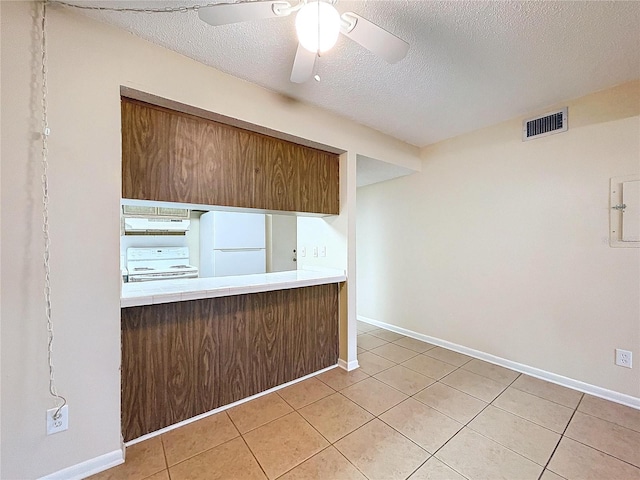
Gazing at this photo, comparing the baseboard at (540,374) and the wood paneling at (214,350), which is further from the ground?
the wood paneling at (214,350)

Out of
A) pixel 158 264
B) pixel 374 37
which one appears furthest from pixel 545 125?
pixel 158 264

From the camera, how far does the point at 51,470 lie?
131cm

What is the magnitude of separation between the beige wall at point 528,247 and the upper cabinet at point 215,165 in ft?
4.58

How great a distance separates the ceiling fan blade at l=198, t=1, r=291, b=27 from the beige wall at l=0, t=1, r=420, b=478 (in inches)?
25.9

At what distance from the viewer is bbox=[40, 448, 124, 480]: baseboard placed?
133 cm

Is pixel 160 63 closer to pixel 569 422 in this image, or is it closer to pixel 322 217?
pixel 322 217

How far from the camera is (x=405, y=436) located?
1.64 meters

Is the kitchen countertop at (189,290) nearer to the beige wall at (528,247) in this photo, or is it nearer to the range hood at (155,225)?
the beige wall at (528,247)

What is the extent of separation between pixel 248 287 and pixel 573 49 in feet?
8.20

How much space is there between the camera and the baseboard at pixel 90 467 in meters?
1.33

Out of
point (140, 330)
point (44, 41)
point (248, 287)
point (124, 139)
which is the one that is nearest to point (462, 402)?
point (248, 287)

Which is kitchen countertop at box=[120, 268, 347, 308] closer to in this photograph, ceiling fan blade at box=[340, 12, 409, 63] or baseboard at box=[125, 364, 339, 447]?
baseboard at box=[125, 364, 339, 447]

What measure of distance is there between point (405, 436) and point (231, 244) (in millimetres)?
3378

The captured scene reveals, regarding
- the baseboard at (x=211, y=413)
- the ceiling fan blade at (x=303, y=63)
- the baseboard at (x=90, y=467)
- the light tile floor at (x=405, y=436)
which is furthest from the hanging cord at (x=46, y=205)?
the ceiling fan blade at (x=303, y=63)
